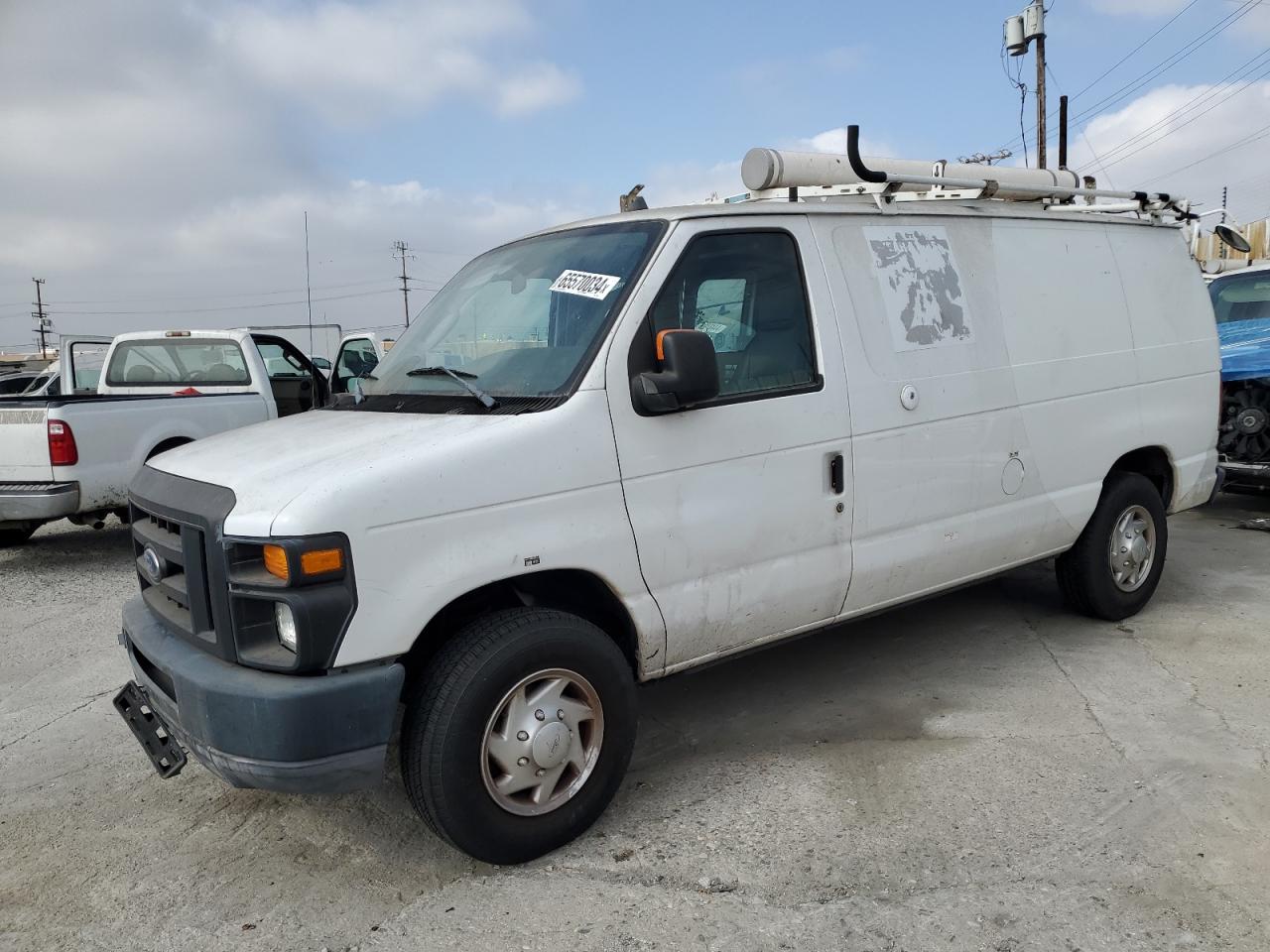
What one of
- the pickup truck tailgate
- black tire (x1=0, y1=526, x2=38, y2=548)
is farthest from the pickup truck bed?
black tire (x1=0, y1=526, x2=38, y2=548)

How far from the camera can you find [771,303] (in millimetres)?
3787

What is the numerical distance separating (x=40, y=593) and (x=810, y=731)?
5.76 m

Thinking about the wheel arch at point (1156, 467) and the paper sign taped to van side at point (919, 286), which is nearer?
the paper sign taped to van side at point (919, 286)

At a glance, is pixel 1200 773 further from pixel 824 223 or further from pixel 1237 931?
pixel 824 223

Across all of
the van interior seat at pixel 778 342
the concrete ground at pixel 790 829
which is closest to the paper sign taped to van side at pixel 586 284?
the van interior seat at pixel 778 342

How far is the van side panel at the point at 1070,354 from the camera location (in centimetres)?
453

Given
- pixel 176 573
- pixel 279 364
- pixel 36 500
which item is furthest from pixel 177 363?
pixel 176 573

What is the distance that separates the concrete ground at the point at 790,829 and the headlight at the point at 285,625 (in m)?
0.87

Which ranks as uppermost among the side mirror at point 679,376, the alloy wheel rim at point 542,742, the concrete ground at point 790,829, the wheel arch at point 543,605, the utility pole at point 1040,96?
the utility pole at point 1040,96

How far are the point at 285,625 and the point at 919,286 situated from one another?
289 centimetres

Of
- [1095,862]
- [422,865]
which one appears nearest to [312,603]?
[422,865]

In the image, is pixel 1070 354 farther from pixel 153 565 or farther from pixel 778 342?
pixel 153 565

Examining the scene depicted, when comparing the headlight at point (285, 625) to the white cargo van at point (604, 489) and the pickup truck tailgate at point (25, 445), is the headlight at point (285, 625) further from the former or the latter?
the pickup truck tailgate at point (25, 445)

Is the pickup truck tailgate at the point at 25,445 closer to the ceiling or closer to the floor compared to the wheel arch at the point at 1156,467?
closer to the ceiling
